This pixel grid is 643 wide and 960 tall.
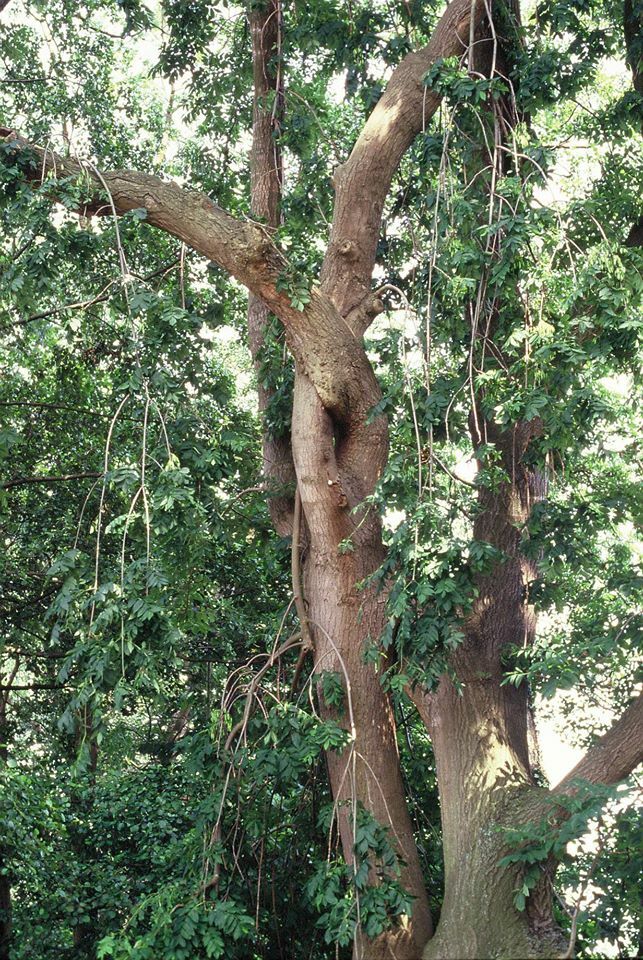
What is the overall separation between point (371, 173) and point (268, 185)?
38.6 inches

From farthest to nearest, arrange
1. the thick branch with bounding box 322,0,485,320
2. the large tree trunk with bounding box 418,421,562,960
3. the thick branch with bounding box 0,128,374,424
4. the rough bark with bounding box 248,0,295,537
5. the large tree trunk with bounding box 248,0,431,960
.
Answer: the rough bark with bounding box 248,0,295,537 → the thick branch with bounding box 322,0,485,320 → the thick branch with bounding box 0,128,374,424 → the large tree trunk with bounding box 248,0,431,960 → the large tree trunk with bounding box 418,421,562,960

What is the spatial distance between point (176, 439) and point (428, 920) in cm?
246

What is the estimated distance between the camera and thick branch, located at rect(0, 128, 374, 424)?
4773mm

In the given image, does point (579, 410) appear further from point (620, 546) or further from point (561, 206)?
point (620, 546)

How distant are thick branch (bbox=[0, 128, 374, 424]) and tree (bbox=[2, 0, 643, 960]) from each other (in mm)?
11

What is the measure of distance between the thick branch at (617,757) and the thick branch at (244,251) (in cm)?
189

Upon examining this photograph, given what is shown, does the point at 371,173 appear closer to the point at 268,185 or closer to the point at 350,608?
the point at 268,185

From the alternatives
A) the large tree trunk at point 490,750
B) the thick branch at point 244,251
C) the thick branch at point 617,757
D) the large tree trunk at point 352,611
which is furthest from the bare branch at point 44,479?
the thick branch at point 617,757

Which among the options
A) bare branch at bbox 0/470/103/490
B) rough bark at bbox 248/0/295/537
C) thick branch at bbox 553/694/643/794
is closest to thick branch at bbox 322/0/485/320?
rough bark at bbox 248/0/295/537

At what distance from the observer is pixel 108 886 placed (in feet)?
20.8

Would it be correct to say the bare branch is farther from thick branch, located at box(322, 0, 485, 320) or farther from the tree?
thick branch, located at box(322, 0, 485, 320)

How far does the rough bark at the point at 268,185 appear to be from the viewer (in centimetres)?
568

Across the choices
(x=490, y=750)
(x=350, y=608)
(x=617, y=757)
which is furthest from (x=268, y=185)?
(x=617, y=757)

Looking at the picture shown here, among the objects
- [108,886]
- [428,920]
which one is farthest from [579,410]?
[108,886]
